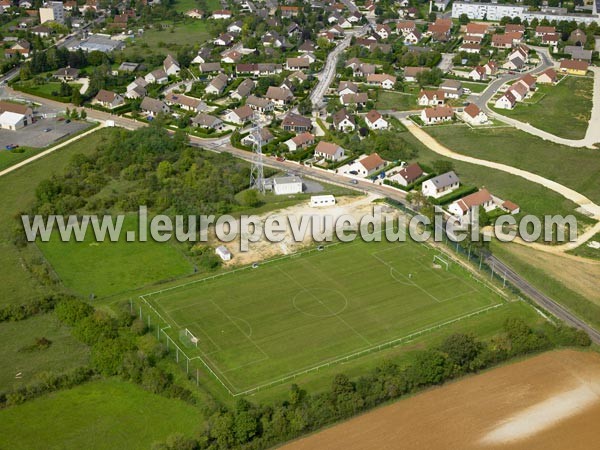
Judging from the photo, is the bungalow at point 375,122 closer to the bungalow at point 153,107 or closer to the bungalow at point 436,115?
the bungalow at point 436,115

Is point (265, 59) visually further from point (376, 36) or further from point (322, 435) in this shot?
point (322, 435)

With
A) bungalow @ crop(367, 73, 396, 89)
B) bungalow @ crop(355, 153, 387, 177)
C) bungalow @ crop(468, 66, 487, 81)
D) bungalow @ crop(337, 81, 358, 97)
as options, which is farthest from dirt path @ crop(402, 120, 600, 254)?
bungalow @ crop(468, 66, 487, 81)

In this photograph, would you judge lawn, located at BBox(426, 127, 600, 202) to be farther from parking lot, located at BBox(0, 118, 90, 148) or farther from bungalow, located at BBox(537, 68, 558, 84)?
parking lot, located at BBox(0, 118, 90, 148)

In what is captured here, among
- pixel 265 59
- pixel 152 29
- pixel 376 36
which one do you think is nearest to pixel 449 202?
pixel 265 59

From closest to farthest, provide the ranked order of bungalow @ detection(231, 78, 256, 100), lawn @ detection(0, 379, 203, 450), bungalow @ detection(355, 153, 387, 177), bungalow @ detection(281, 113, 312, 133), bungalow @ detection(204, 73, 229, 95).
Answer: lawn @ detection(0, 379, 203, 450)
bungalow @ detection(355, 153, 387, 177)
bungalow @ detection(281, 113, 312, 133)
bungalow @ detection(231, 78, 256, 100)
bungalow @ detection(204, 73, 229, 95)

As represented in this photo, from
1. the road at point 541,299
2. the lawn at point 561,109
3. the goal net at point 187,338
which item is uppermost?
the lawn at point 561,109

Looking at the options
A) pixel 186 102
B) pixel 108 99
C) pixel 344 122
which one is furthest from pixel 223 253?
pixel 108 99

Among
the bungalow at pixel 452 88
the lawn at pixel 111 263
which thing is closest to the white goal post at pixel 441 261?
the lawn at pixel 111 263
